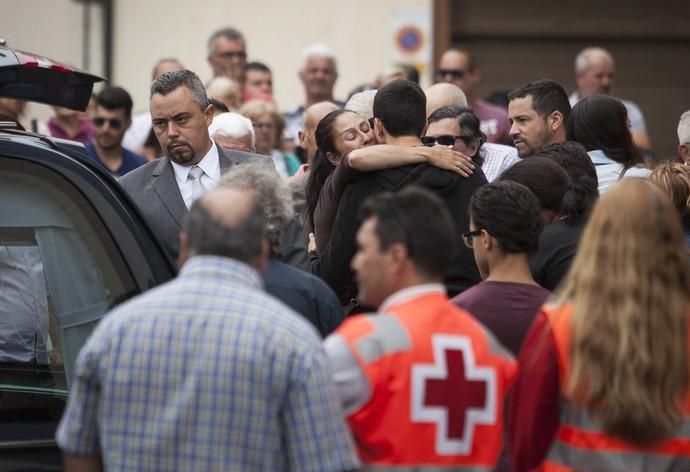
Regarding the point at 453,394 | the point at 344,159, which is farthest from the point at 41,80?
the point at 453,394

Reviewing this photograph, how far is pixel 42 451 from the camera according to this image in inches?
166

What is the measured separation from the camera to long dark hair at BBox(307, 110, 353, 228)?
21.4 ft

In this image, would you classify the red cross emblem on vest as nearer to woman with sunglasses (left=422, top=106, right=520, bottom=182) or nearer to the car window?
the car window

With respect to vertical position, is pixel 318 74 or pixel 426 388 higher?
pixel 318 74

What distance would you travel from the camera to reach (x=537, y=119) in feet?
22.8

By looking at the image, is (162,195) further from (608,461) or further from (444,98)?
(608,461)

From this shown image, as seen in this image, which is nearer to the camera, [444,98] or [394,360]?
[394,360]

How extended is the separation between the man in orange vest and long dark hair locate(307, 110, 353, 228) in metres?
2.71

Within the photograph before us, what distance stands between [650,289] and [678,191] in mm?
2290

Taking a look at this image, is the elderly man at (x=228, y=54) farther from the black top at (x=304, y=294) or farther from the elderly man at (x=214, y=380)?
the elderly man at (x=214, y=380)

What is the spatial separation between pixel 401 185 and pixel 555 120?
1689 mm

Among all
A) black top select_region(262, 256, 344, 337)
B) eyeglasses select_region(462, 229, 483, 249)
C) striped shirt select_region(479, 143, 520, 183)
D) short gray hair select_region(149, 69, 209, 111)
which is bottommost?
black top select_region(262, 256, 344, 337)

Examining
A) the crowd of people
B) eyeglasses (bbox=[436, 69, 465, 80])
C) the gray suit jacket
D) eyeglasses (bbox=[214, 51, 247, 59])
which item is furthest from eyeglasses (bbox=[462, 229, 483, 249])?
eyeglasses (bbox=[214, 51, 247, 59])

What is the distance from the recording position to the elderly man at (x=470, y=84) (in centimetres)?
939
